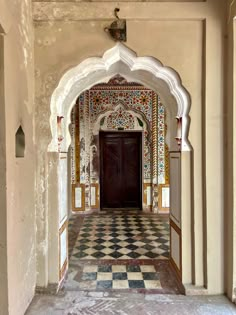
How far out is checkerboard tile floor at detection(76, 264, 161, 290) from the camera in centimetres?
295

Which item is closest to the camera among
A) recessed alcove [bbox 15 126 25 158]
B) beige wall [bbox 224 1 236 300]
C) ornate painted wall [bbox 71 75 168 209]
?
recessed alcove [bbox 15 126 25 158]

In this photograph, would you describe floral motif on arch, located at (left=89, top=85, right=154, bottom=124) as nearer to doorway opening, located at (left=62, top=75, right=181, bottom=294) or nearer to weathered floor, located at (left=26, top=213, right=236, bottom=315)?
doorway opening, located at (left=62, top=75, right=181, bottom=294)

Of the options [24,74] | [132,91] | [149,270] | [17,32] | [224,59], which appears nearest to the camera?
[17,32]

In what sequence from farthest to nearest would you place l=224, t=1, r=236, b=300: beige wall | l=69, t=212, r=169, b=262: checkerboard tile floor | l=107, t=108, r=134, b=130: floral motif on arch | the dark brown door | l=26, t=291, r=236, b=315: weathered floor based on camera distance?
1. the dark brown door
2. l=107, t=108, r=134, b=130: floral motif on arch
3. l=69, t=212, r=169, b=262: checkerboard tile floor
4. l=224, t=1, r=236, b=300: beige wall
5. l=26, t=291, r=236, b=315: weathered floor

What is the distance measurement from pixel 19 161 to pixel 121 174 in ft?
15.9

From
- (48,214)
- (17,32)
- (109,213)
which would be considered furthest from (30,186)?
(109,213)

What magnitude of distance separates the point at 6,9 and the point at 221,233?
2.66 metres

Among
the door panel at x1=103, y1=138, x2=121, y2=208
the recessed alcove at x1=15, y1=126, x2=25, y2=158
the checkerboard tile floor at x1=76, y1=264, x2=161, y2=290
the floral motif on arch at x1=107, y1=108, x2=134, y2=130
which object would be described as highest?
the floral motif on arch at x1=107, y1=108, x2=134, y2=130

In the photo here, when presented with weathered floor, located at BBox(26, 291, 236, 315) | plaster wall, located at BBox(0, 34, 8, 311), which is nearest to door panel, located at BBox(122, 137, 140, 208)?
weathered floor, located at BBox(26, 291, 236, 315)

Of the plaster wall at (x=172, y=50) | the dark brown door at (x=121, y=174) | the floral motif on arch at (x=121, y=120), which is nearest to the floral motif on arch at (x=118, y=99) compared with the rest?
the floral motif on arch at (x=121, y=120)

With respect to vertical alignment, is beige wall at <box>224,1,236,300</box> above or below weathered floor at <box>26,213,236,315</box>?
above

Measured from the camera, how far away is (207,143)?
268 cm

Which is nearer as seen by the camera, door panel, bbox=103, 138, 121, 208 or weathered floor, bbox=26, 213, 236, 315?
weathered floor, bbox=26, 213, 236, 315

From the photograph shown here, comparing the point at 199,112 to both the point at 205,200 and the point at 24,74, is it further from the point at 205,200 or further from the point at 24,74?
the point at 24,74
